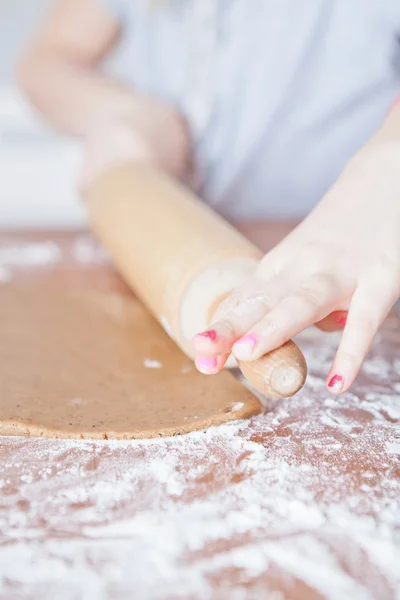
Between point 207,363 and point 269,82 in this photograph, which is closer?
point 207,363

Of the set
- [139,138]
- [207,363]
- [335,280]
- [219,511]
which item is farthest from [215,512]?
[139,138]

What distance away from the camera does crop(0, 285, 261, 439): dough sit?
656mm

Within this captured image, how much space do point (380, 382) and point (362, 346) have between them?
0.50 feet

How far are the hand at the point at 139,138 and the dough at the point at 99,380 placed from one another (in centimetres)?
32

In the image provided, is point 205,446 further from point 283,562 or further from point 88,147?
point 88,147

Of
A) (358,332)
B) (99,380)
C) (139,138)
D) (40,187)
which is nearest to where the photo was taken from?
(358,332)

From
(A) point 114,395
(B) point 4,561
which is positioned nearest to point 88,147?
(A) point 114,395

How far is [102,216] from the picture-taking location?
110cm

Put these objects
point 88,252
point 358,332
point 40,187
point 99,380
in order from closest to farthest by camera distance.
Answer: point 358,332, point 99,380, point 88,252, point 40,187

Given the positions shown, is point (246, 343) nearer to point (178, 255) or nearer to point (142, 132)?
point (178, 255)

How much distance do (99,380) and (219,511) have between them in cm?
26

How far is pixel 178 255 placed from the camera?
2.79 feet

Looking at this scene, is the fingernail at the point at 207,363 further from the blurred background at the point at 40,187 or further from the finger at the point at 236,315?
the blurred background at the point at 40,187

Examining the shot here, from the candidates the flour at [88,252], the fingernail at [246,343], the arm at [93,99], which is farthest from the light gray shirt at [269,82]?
the fingernail at [246,343]
